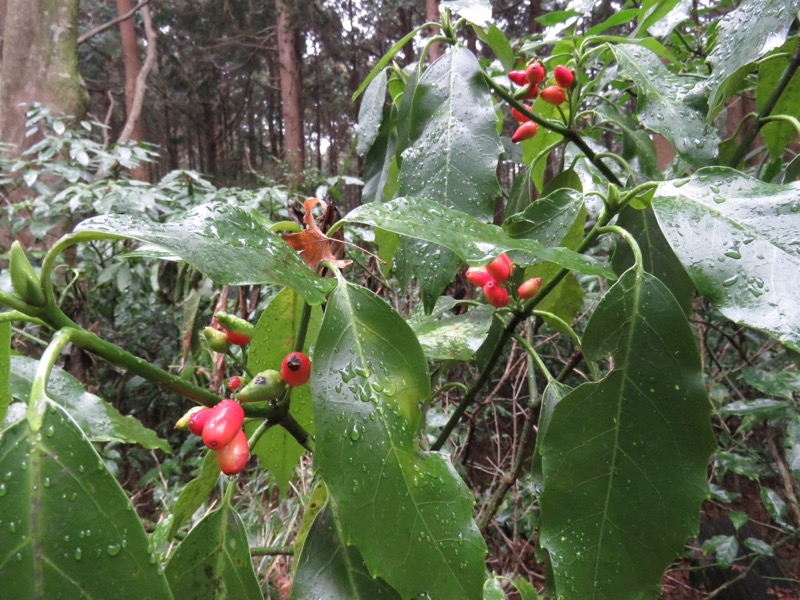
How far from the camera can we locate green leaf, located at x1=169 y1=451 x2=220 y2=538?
54 centimetres

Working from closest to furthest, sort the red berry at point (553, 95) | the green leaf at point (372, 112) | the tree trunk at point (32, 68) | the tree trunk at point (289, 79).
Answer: the red berry at point (553, 95) < the green leaf at point (372, 112) < the tree trunk at point (32, 68) < the tree trunk at point (289, 79)

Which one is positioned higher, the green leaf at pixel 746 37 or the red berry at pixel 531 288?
the green leaf at pixel 746 37

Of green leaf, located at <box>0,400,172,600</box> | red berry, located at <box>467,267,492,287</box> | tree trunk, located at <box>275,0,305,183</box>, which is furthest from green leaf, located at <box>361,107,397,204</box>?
tree trunk, located at <box>275,0,305,183</box>

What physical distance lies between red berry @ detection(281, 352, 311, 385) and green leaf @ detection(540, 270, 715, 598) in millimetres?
235

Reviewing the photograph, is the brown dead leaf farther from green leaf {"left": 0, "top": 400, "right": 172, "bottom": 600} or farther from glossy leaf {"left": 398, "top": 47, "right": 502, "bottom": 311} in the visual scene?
green leaf {"left": 0, "top": 400, "right": 172, "bottom": 600}

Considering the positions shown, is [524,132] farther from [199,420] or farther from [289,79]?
[289,79]

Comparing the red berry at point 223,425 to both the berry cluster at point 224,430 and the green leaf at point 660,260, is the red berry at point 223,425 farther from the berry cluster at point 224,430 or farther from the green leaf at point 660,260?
the green leaf at point 660,260

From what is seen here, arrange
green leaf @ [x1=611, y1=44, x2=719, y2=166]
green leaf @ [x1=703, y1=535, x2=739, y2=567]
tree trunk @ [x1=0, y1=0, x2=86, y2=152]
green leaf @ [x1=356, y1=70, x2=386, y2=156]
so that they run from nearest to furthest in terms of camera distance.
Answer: green leaf @ [x1=611, y1=44, x2=719, y2=166]
green leaf @ [x1=356, y1=70, x2=386, y2=156]
green leaf @ [x1=703, y1=535, x2=739, y2=567]
tree trunk @ [x1=0, y1=0, x2=86, y2=152]

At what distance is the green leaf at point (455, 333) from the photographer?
23.3 inches

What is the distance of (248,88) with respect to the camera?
35.2 feet

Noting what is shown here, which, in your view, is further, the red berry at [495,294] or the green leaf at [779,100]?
the green leaf at [779,100]

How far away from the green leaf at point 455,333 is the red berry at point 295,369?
0.19 meters

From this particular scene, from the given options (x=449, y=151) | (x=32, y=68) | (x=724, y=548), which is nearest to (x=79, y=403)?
(x=449, y=151)

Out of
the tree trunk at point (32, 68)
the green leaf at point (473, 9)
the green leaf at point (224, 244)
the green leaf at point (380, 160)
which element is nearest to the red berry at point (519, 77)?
the green leaf at point (473, 9)
